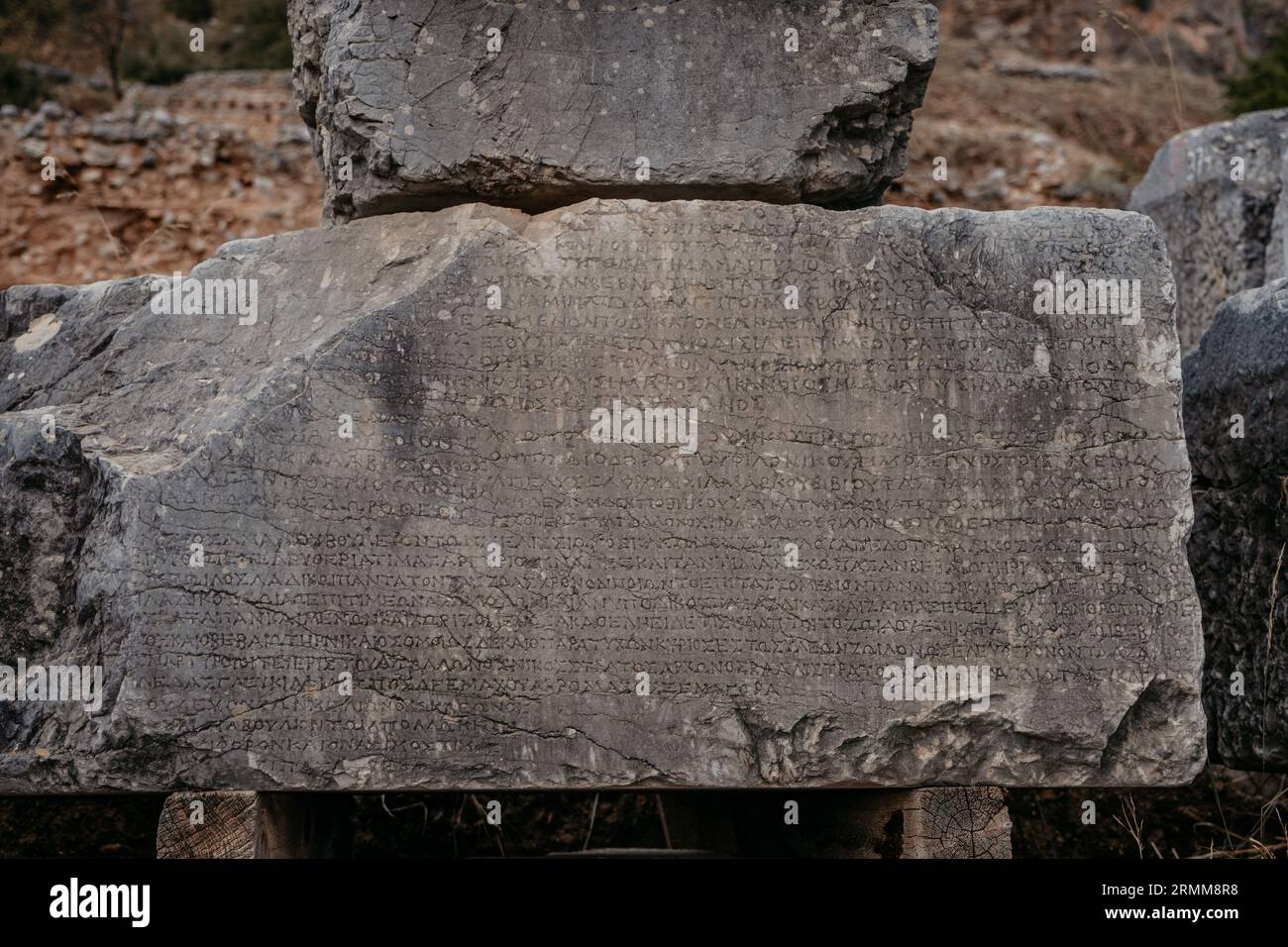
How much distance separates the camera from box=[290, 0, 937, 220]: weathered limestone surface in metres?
3.23

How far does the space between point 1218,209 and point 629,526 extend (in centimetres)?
339

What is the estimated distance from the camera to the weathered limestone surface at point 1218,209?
5.14 m

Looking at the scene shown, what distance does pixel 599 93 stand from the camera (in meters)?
3.26

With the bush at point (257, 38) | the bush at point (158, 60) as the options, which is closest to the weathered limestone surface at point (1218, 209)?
the bush at point (257, 38)

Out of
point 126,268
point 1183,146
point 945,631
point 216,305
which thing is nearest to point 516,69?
point 216,305

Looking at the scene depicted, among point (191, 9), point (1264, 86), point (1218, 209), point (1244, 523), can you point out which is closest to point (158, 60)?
point (191, 9)

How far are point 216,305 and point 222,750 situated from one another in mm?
1093

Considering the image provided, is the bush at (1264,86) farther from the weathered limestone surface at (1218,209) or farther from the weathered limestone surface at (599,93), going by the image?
the weathered limestone surface at (599,93)

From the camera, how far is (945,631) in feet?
10.1

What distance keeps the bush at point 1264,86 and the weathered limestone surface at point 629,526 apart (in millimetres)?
6713

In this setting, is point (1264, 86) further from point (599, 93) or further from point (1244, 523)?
point (599, 93)

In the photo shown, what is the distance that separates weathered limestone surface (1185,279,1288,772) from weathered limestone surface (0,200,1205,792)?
0.66 m

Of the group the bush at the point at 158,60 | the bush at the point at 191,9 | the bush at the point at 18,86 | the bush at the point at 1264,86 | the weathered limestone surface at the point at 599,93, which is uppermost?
the bush at the point at 191,9

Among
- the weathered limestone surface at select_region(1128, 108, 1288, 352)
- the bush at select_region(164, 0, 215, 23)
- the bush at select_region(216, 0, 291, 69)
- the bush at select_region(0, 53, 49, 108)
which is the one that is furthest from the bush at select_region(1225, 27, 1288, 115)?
the bush at select_region(164, 0, 215, 23)
